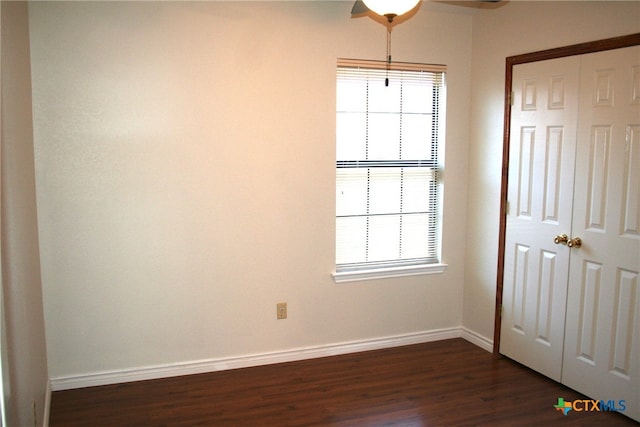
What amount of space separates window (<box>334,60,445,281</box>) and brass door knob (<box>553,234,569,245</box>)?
39.0 inches

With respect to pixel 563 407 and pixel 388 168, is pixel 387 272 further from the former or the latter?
pixel 563 407

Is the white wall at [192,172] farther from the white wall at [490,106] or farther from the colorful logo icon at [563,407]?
the colorful logo icon at [563,407]

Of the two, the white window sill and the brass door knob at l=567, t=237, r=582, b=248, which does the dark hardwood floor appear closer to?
the white window sill

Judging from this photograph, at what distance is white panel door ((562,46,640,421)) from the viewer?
2830 mm

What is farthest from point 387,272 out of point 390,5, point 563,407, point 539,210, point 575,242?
point 390,5

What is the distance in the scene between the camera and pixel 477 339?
4.04 metres

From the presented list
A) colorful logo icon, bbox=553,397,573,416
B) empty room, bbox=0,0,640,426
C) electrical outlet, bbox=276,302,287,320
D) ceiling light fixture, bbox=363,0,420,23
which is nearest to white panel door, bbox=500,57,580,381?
empty room, bbox=0,0,640,426

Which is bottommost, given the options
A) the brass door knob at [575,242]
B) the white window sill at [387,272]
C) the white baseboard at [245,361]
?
the white baseboard at [245,361]

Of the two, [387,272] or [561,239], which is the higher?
[561,239]

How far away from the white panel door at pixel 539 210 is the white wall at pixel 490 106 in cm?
14

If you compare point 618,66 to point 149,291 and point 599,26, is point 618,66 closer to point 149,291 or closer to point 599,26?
point 599,26

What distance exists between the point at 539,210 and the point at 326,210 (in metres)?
1.47

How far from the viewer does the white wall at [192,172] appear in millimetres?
3107

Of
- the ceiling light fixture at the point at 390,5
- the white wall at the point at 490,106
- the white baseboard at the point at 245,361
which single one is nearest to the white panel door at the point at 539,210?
the white wall at the point at 490,106
